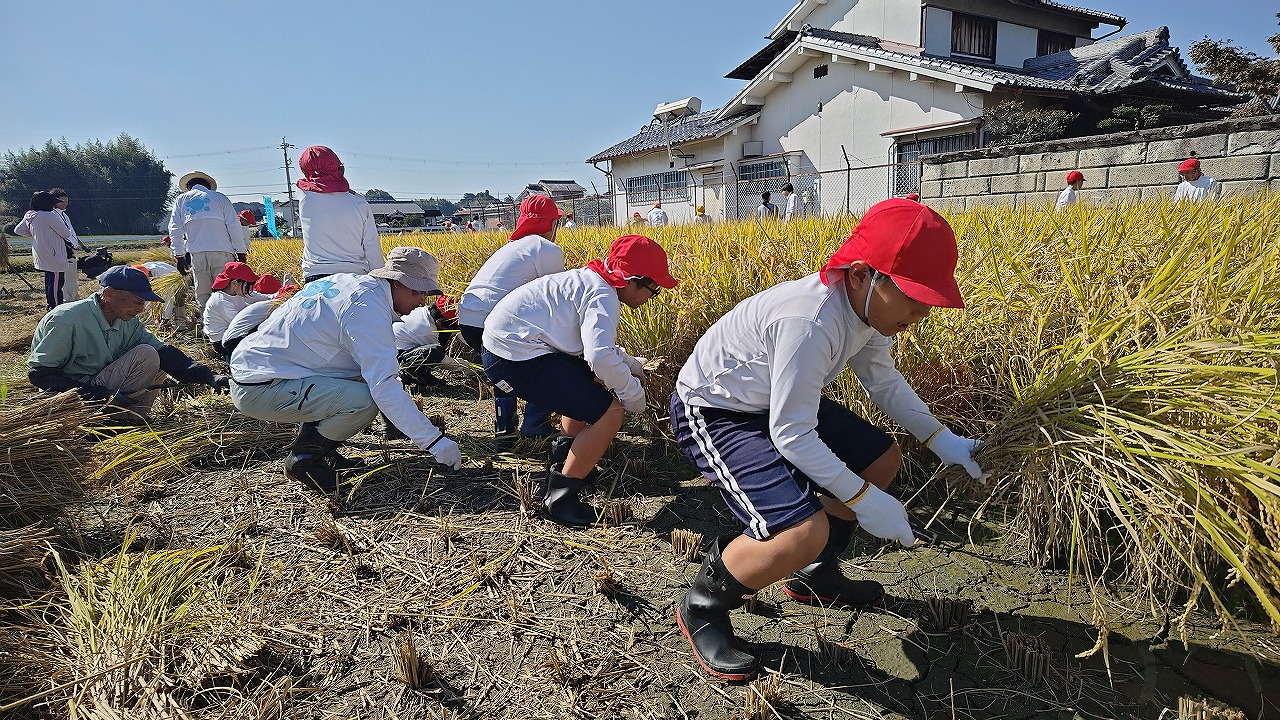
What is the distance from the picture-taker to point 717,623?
74.5 inches

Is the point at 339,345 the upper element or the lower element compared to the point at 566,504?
upper

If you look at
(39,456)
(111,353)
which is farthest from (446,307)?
(39,456)

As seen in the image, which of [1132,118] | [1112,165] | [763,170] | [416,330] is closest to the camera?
[416,330]

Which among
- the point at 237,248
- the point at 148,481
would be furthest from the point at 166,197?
the point at 148,481

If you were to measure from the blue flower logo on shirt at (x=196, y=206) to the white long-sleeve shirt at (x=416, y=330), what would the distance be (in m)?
3.34

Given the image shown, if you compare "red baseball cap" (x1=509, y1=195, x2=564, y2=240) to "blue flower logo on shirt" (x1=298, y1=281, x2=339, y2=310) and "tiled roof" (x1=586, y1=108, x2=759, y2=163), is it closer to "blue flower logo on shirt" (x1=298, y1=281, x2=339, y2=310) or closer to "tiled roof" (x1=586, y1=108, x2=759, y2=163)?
"blue flower logo on shirt" (x1=298, y1=281, x2=339, y2=310)

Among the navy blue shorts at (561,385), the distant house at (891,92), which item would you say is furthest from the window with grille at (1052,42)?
the navy blue shorts at (561,385)

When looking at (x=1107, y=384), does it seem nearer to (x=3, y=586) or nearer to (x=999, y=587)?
(x=999, y=587)

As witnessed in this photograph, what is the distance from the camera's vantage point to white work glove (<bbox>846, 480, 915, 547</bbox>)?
5.54ft

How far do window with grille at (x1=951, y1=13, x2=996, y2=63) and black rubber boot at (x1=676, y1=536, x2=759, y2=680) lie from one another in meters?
18.7

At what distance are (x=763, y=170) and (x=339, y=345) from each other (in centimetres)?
1801

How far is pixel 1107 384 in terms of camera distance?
2.00 metres

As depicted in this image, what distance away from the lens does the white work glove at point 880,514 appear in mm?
1688

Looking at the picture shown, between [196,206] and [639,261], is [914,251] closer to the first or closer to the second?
[639,261]
